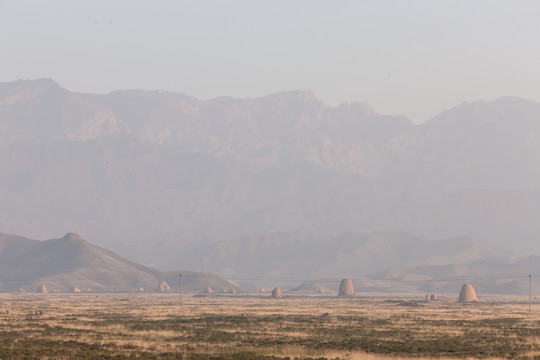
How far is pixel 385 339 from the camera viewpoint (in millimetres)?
70938

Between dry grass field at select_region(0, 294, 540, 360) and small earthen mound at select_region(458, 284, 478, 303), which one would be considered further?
small earthen mound at select_region(458, 284, 478, 303)

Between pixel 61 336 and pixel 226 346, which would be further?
pixel 61 336

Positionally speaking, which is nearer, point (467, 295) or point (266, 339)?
point (266, 339)

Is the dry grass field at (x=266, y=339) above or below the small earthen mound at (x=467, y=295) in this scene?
below

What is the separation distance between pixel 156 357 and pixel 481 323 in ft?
171

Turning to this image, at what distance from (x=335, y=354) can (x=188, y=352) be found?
29.9ft

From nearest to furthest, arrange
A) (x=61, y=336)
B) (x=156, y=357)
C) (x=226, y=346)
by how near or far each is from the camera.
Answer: (x=156, y=357) < (x=226, y=346) < (x=61, y=336)

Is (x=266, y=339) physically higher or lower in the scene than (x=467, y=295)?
lower

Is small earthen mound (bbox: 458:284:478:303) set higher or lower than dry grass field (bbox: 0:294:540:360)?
higher

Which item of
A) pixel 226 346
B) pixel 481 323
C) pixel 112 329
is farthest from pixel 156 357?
pixel 481 323

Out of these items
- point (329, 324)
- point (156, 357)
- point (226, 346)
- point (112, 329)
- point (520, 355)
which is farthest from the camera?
point (329, 324)

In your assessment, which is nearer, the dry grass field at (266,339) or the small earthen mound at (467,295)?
the dry grass field at (266,339)

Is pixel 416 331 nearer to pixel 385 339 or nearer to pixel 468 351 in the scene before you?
pixel 385 339

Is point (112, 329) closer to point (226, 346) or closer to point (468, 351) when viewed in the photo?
point (226, 346)
